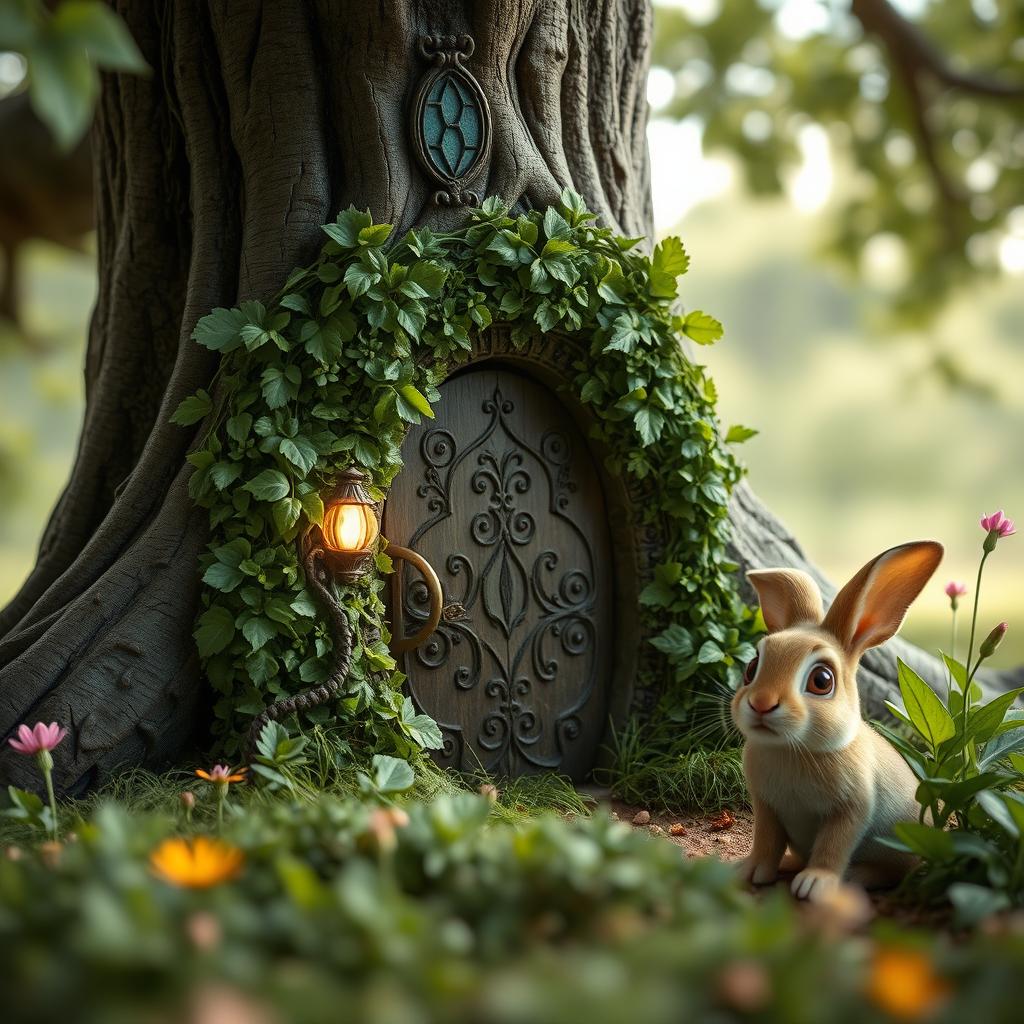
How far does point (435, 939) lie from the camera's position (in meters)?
1.55

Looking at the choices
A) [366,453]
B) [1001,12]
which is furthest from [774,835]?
[1001,12]

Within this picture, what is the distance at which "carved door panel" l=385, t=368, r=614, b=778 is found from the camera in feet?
12.7

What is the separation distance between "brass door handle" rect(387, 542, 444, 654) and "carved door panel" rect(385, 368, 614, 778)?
0.04 m

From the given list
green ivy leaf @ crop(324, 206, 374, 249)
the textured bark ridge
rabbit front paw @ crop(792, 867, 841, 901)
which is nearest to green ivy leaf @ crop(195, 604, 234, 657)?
the textured bark ridge

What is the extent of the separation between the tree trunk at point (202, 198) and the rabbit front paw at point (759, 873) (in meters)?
1.73

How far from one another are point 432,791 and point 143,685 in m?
1.01

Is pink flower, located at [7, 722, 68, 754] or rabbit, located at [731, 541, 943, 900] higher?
rabbit, located at [731, 541, 943, 900]

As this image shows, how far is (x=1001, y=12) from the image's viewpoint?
813 centimetres

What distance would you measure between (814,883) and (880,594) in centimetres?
79

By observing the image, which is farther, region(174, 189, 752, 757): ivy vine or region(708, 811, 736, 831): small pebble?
region(708, 811, 736, 831): small pebble

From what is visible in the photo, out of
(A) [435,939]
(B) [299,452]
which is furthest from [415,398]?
(A) [435,939]

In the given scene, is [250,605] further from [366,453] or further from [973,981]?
[973,981]

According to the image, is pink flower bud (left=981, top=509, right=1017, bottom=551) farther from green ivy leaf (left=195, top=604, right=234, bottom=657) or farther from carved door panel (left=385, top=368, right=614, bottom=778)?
green ivy leaf (left=195, top=604, right=234, bottom=657)

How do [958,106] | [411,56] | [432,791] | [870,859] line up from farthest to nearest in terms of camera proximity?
[958,106] → [411,56] → [432,791] → [870,859]
